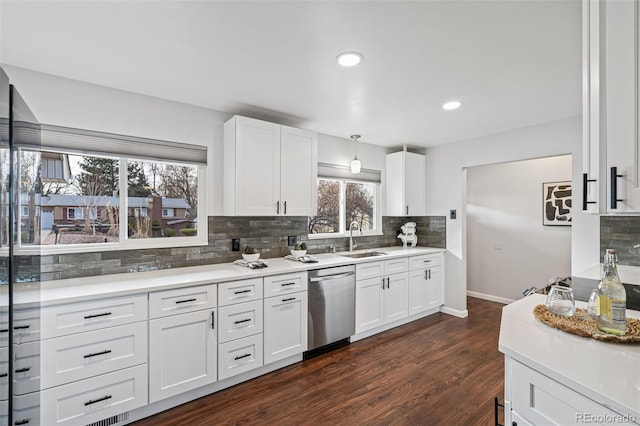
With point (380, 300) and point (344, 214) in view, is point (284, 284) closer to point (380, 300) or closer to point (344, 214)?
point (380, 300)

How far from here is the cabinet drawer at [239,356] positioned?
241 centimetres

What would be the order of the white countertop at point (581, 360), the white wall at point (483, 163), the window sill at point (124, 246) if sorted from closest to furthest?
the white countertop at point (581, 360) → the window sill at point (124, 246) → the white wall at point (483, 163)

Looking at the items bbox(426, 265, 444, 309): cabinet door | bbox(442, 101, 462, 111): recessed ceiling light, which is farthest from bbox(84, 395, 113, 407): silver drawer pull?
bbox(426, 265, 444, 309): cabinet door

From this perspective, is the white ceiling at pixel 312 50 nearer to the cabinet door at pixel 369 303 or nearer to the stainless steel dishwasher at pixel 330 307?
the stainless steel dishwasher at pixel 330 307

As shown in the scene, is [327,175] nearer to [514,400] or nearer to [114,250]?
[114,250]

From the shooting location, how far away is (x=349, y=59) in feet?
6.51

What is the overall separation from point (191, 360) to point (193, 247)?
3.31 feet

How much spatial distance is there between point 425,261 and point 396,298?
28.8 inches

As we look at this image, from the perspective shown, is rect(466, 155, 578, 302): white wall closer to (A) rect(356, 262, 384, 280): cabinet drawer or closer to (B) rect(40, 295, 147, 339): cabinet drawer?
(A) rect(356, 262, 384, 280): cabinet drawer

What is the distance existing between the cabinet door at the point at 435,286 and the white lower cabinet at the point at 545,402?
3068mm

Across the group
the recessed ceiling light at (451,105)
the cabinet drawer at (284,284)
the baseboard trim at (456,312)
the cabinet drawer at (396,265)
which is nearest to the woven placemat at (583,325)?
the cabinet drawer at (284,284)

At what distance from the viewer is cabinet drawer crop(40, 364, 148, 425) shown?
1.81 metres

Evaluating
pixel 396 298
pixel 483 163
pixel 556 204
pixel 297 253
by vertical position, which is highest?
pixel 483 163

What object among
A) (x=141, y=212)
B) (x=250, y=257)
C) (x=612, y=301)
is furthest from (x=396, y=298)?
(x=141, y=212)
